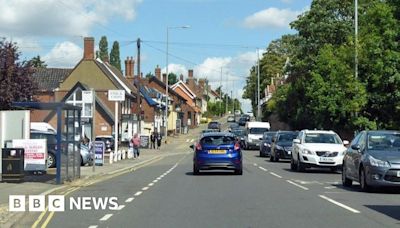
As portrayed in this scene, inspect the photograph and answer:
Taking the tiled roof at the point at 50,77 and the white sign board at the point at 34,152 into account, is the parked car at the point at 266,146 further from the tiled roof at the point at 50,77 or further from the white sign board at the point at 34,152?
the tiled roof at the point at 50,77

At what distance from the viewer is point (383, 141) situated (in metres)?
19.2

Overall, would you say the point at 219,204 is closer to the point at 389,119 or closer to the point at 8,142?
the point at 8,142

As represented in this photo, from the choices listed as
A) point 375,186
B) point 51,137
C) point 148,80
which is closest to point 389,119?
point 51,137

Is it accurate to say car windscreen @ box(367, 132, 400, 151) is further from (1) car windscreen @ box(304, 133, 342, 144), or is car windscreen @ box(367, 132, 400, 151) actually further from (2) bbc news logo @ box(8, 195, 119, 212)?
(1) car windscreen @ box(304, 133, 342, 144)

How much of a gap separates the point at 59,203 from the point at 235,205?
3995 mm

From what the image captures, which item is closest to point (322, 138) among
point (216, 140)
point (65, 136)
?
point (216, 140)

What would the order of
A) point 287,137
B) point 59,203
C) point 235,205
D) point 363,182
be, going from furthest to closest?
1. point 287,137
2. point 363,182
3. point 59,203
4. point 235,205

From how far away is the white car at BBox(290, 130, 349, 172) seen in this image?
27.1 m

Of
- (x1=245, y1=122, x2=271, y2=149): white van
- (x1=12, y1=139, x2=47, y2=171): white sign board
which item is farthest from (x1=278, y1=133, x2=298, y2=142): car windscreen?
(x1=245, y1=122, x2=271, y2=149): white van

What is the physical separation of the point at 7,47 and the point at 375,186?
2713 cm

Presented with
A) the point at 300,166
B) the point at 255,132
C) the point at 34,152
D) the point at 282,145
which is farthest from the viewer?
the point at 255,132

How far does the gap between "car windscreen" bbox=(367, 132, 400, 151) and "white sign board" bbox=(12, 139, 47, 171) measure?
10.7 m

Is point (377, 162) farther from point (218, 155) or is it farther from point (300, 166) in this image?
point (300, 166)

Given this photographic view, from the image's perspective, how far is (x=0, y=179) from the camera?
21531 mm
